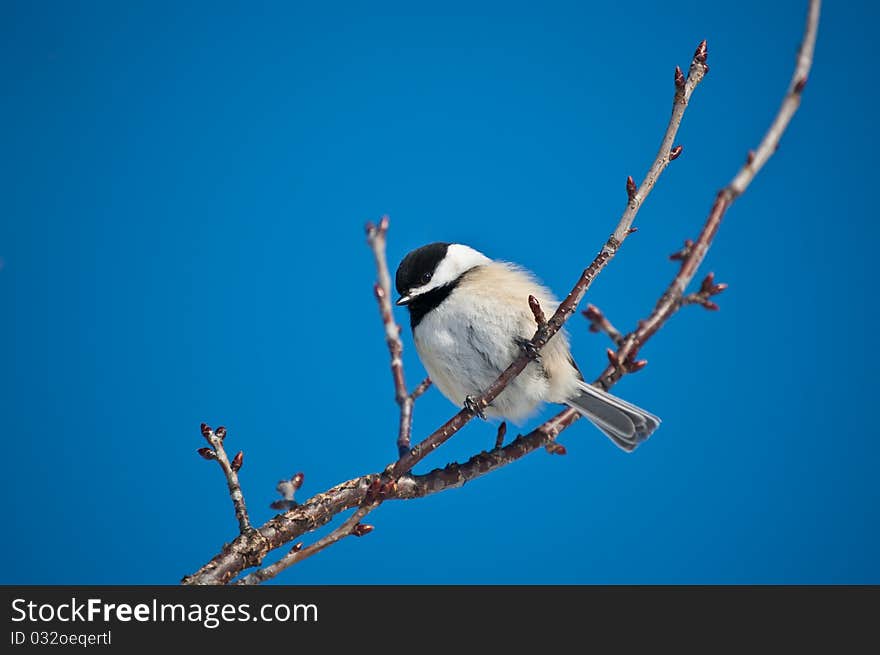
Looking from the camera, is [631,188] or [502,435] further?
[502,435]

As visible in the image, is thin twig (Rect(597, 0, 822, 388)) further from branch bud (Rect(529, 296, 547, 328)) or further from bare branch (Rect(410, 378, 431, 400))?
bare branch (Rect(410, 378, 431, 400))

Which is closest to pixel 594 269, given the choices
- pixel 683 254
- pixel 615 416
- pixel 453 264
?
pixel 683 254

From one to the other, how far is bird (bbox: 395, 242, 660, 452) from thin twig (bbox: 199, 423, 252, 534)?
0.89 m

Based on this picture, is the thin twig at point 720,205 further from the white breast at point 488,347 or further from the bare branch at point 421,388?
the bare branch at point 421,388

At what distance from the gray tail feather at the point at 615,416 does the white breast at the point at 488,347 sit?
0.19 ft

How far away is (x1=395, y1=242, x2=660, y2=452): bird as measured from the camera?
247cm

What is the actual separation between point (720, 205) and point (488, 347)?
48.0 inches

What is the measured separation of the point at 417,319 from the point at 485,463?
69 centimetres

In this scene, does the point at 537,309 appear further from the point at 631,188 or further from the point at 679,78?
the point at 679,78

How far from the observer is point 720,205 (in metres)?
1.34

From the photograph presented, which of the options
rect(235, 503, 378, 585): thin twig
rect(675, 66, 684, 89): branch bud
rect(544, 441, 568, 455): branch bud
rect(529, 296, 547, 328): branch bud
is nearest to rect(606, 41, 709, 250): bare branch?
rect(675, 66, 684, 89): branch bud

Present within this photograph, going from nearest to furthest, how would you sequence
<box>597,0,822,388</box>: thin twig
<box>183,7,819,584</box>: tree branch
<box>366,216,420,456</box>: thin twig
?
<box>597,0,822,388</box>: thin twig < <box>183,7,819,584</box>: tree branch < <box>366,216,420,456</box>: thin twig
